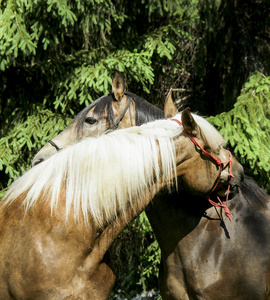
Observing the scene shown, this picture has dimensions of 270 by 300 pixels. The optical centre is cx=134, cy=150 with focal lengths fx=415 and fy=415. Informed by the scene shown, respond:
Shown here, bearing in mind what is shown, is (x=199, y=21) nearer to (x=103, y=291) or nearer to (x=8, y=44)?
→ (x=8, y=44)

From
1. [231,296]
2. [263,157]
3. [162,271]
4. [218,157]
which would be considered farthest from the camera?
[263,157]

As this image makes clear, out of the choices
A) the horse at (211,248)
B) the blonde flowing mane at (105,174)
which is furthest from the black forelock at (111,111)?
the blonde flowing mane at (105,174)

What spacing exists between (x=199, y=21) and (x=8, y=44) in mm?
2418

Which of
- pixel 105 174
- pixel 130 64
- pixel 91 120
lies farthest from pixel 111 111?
pixel 130 64

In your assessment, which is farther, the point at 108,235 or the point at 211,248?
the point at 211,248

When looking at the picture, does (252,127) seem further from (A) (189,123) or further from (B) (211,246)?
(A) (189,123)

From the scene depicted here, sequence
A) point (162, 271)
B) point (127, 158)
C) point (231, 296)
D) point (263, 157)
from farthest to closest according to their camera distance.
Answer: point (263, 157)
point (162, 271)
point (231, 296)
point (127, 158)

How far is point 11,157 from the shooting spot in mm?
4727

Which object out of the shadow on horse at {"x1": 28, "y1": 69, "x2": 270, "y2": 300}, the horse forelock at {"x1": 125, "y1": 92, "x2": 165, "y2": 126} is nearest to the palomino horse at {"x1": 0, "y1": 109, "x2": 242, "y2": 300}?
the shadow on horse at {"x1": 28, "y1": 69, "x2": 270, "y2": 300}

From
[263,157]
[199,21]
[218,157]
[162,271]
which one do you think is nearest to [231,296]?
[162,271]

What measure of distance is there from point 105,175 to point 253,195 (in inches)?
50.1

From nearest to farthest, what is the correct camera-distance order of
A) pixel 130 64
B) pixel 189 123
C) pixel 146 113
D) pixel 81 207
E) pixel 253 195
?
pixel 81 207, pixel 189 123, pixel 253 195, pixel 146 113, pixel 130 64

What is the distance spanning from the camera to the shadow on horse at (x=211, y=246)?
8.21ft

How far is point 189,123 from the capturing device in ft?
6.89
